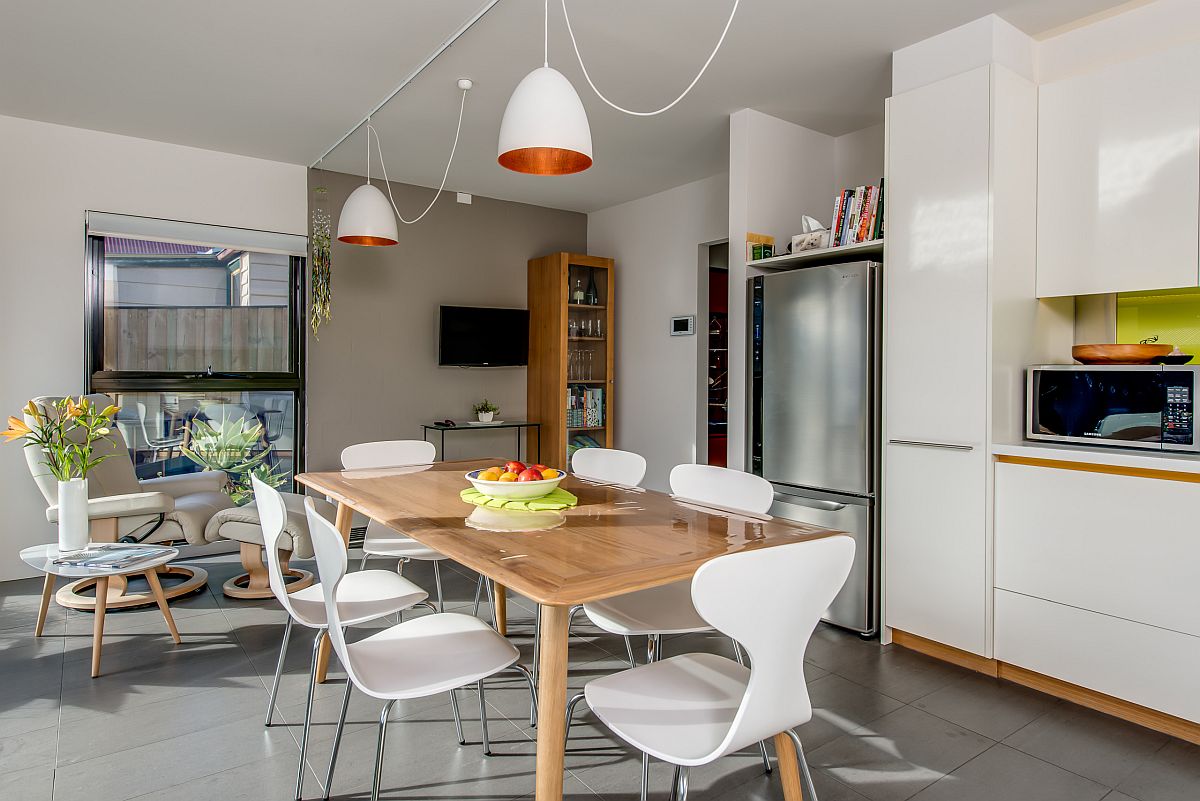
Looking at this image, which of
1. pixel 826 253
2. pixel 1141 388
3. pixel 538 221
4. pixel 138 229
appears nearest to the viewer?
pixel 1141 388

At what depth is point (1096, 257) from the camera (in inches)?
111

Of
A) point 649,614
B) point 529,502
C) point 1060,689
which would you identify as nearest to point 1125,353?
point 1060,689

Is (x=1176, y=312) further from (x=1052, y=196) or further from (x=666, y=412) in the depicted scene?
(x=666, y=412)

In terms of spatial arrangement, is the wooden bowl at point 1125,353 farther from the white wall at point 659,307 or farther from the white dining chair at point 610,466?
the white wall at point 659,307

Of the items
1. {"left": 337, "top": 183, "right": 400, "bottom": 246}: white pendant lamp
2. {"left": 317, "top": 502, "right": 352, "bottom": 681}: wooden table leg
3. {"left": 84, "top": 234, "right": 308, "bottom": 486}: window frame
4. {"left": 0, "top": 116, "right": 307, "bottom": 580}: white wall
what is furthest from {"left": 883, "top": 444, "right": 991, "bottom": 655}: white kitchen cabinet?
{"left": 0, "top": 116, "right": 307, "bottom": 580}: white wall

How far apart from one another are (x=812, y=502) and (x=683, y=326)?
2.25 m

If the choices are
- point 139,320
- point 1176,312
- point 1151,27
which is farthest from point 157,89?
point 1176,312

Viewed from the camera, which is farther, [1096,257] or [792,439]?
[792,439]

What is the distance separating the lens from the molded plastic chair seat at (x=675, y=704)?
1390 mm

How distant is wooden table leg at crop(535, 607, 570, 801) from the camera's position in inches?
55.8

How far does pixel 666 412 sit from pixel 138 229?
3.71m

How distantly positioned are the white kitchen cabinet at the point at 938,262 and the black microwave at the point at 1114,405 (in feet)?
0.82

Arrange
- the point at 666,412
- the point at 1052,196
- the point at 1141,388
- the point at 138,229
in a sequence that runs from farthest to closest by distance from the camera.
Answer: the point at 666,412
the point at 138,229
the point at 1052,196
the point at 1141,388

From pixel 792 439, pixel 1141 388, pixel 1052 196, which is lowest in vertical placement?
pixel 792 439
